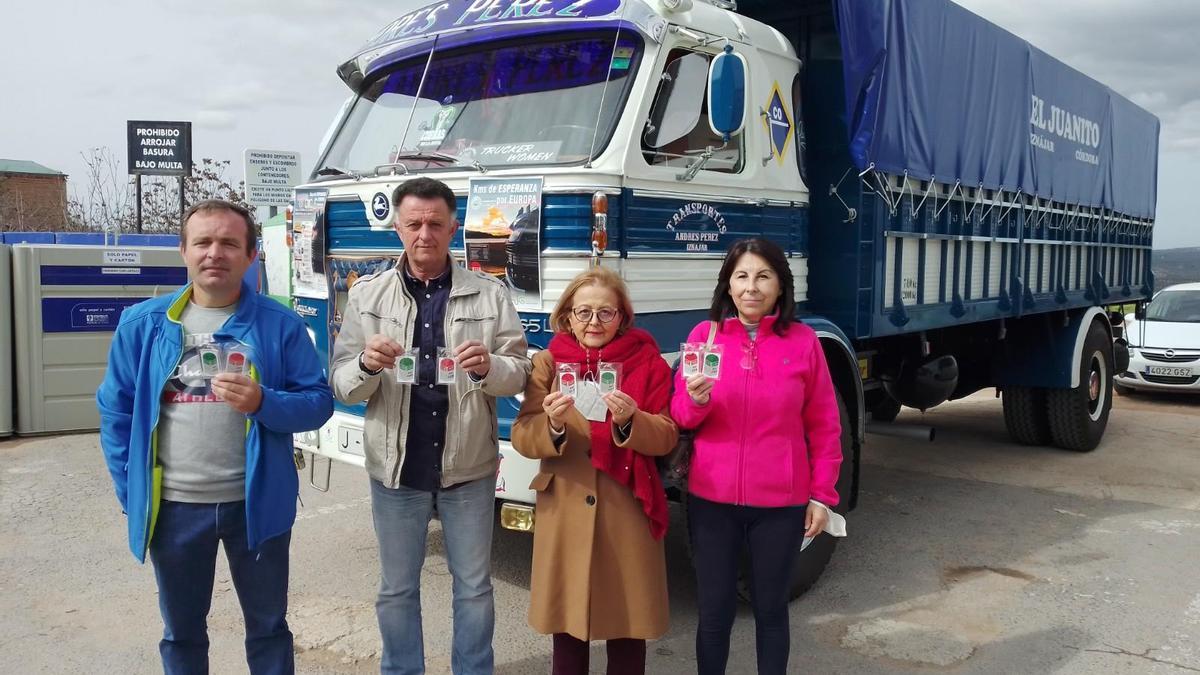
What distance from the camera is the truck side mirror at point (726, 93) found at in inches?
144

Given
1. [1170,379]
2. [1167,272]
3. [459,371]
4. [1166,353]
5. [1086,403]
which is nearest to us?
[459,371]

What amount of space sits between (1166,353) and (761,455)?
447 inches

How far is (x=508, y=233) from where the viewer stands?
144 inches

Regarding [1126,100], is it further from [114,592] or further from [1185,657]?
[114,592]

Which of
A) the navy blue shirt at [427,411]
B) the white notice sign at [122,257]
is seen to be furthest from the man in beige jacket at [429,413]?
the white notice sign at [122,257]

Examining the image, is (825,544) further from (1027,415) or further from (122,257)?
(122,257)

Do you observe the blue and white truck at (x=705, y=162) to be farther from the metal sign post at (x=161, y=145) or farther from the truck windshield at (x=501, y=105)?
the metal sign post at (x=161, y=145)

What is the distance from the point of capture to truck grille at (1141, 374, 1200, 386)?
11680mm

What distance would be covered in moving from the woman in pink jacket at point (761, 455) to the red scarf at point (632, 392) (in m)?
0.08

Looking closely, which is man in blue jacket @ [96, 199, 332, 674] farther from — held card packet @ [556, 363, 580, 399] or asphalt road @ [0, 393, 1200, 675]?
asphalt road @ [0, 393, 1200, 675]

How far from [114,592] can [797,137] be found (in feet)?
12.9

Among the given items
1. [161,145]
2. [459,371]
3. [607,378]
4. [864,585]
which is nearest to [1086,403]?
[864,585]

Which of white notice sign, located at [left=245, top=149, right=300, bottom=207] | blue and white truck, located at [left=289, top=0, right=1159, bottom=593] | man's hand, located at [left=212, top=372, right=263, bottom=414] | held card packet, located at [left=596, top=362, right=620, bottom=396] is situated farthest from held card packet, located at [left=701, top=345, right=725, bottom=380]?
white notice sign, located at [left=245, top=149, right=300, bottom=207]

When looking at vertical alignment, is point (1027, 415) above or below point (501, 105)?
below
